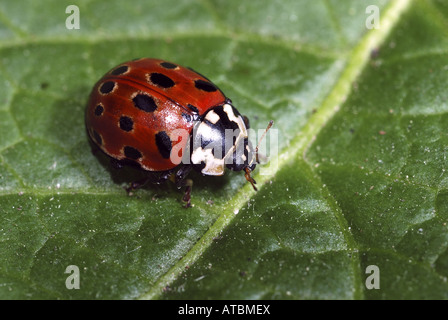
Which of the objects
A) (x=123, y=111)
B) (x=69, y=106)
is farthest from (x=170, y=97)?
(x=69, y=106)

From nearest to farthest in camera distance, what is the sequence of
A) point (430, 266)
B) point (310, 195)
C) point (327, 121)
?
point (430, 266)
point (310, 195)
point (327, 121)

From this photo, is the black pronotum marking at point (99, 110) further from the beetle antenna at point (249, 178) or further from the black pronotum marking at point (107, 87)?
the beetle antenna at point (249, 178)

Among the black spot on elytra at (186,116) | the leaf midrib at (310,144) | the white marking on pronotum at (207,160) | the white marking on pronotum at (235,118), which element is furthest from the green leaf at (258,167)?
the black spot on elytra at (186,116)

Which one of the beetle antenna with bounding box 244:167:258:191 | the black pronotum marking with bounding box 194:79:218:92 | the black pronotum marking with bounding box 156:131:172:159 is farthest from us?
the black pronotum marking with bounding box 194:79:218:92

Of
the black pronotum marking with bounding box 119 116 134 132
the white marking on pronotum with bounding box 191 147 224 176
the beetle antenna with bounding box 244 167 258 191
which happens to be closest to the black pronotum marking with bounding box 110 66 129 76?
the black pronotum marking with bounding box 119 116 134 132

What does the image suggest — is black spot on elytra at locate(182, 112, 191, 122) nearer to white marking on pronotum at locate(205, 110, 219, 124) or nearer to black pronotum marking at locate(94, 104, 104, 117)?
white marking on pronotum at locate(205, 110, 219, 124)

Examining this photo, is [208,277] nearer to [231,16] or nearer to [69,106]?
[69,106]

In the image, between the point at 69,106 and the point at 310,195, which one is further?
the point at 69,106
